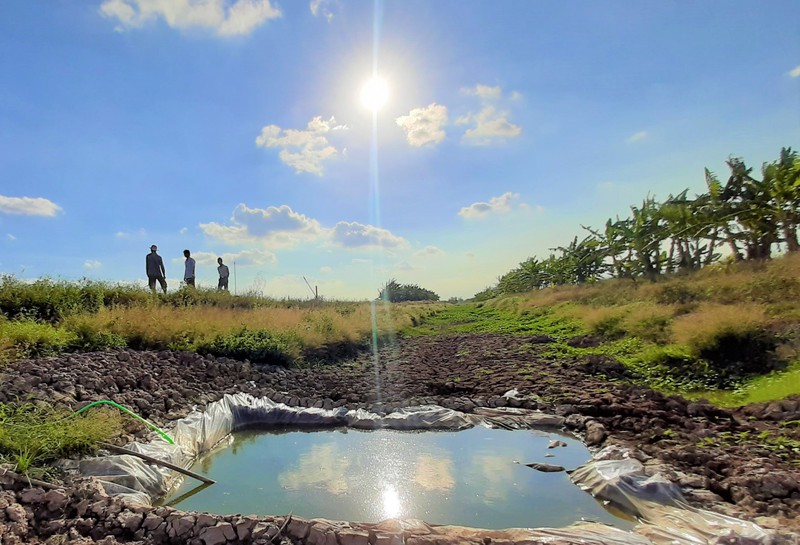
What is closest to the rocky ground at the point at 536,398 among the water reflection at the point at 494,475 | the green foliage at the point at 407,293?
the water reflection at the point at 494,475

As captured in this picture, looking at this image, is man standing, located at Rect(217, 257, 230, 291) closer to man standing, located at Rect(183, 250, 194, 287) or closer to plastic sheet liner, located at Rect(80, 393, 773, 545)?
man standing, located at Rect(183, 250, 194, 287)

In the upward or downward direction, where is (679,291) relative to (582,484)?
upward

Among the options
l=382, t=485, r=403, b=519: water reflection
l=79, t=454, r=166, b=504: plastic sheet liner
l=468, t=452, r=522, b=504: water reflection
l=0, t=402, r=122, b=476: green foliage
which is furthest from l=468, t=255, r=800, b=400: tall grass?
l=0, t=402, r=122, b=476: green foliage

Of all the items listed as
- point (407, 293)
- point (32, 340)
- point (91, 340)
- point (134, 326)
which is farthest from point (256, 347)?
point (407, 293)

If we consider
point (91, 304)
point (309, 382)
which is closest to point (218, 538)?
point (309, 382)

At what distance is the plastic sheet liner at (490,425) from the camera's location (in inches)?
125

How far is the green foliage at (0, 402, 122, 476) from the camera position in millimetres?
3828

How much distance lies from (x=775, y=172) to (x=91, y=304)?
22532 mm

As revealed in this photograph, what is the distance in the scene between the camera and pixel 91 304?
428 inches

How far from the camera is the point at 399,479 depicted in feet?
15.4

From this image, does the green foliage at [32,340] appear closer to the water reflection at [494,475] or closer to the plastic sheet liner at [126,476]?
the plastic sheet liner at [126,476]

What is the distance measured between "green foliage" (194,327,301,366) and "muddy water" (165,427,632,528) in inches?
139

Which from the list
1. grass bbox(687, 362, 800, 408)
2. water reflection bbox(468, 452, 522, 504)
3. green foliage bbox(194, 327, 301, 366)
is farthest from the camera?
green foliage bbox(194, 327, 301, 366)

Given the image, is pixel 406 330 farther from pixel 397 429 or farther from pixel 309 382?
pixel 397 429
